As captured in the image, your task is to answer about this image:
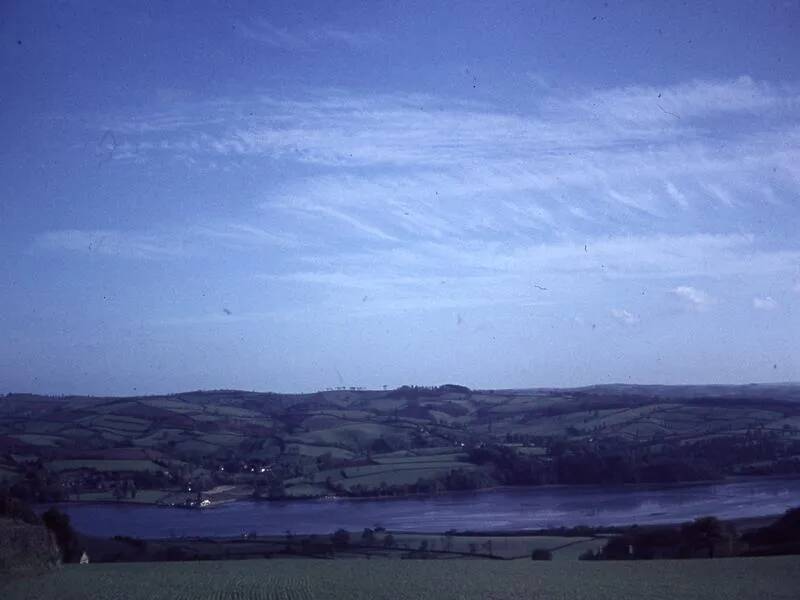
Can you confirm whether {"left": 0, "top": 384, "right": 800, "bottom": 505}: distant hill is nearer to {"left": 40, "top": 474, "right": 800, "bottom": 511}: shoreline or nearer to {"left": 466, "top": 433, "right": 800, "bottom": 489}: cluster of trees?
{"left": 466, "top": 433, "right": 800, "bottom": 489}: cluster of trees

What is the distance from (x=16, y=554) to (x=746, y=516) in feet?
66.8

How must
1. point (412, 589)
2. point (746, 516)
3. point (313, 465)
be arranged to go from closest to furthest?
point (412, 589), point (746, 516), point (313, 465)

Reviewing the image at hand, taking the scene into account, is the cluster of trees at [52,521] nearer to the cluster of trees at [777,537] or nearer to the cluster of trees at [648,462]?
the cluster of trees at [777,537]

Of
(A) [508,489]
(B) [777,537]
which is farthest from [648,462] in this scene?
(B) [777,537]

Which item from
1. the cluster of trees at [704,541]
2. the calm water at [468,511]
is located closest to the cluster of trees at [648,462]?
the calm water at [468,511]

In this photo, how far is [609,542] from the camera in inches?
914

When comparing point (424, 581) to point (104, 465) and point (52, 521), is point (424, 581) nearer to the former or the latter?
point (52, 521)

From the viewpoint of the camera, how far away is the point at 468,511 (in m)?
31.0

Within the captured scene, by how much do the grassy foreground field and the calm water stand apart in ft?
22.0

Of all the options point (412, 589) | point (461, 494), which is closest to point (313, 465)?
point (461, 494)

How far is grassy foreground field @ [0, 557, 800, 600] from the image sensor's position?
15.6 m

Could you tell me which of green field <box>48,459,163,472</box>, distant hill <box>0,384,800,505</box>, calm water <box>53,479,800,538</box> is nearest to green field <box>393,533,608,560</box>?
calm water <box>53,479,800,538</box>

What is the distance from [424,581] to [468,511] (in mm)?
13968

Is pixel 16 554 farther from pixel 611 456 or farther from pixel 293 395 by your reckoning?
pixel 293 395
